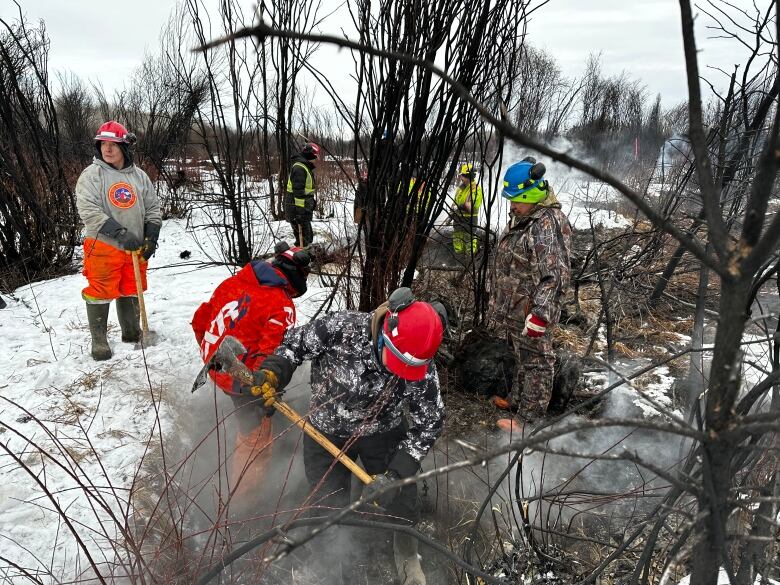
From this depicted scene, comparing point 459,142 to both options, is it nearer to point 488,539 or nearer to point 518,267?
point 518,267

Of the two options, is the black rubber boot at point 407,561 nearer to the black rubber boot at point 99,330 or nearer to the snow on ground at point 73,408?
the snow on ground at point 73,408

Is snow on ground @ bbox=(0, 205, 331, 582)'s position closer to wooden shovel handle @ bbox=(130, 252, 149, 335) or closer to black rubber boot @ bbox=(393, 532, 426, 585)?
wooden shovel handle @ bbox=(130, 252, 149, 335)

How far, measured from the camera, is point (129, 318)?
3.92 meters

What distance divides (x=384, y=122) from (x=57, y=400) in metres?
2.73

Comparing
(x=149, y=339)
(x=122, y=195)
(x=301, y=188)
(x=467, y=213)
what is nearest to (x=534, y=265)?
(x=467, y=213)

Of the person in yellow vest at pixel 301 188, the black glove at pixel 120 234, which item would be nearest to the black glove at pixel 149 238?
the black glove at pixel 120 234

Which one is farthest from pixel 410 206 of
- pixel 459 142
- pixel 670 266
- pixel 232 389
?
pixel 670 266

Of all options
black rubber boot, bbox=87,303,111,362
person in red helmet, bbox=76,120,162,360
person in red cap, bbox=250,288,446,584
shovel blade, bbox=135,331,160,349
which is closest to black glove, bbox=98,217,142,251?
person in red helmet, bbox=76,120,162,360

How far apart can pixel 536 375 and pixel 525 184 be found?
52.7 inches

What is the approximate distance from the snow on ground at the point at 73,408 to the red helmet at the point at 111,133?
5.27 feet

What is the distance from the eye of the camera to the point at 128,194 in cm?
364

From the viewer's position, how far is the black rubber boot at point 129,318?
3863mm

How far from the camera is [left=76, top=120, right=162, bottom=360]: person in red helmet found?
11.3 ft

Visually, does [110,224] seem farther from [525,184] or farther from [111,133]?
[525,184]
